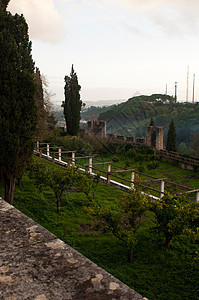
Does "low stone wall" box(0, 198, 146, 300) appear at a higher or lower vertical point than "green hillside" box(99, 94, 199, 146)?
lower

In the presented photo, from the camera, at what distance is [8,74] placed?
19.9ft

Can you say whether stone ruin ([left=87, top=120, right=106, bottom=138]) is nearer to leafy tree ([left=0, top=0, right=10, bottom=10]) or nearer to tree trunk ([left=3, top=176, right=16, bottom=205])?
leafy tree ([left=0, top=0, right=10, bottom=10])

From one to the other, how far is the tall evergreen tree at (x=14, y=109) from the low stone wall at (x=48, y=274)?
174 inches

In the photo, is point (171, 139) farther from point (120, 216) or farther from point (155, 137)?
point (120, 216)

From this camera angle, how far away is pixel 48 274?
145 centimetres

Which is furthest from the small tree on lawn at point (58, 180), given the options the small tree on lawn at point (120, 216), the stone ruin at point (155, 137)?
the stone ruin at point (155, 137)

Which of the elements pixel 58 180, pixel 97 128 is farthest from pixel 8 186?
pixel 97 128

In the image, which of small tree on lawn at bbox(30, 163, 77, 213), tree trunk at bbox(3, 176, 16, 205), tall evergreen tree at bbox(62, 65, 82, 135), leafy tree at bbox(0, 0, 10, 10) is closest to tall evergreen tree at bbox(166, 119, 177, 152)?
tall evergreen tree at bbox(62, 65, 82, 135)

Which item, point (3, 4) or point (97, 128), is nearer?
point (3, 4)

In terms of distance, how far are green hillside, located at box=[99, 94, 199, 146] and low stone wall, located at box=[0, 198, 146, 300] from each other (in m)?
43.1

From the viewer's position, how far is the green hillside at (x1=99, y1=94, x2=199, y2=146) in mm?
44700

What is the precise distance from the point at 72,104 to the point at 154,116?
3943 cm

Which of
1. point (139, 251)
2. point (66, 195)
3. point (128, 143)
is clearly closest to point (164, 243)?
point (139, 251)

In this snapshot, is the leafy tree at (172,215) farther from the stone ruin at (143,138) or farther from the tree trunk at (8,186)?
the stone ruin at (143,138)
